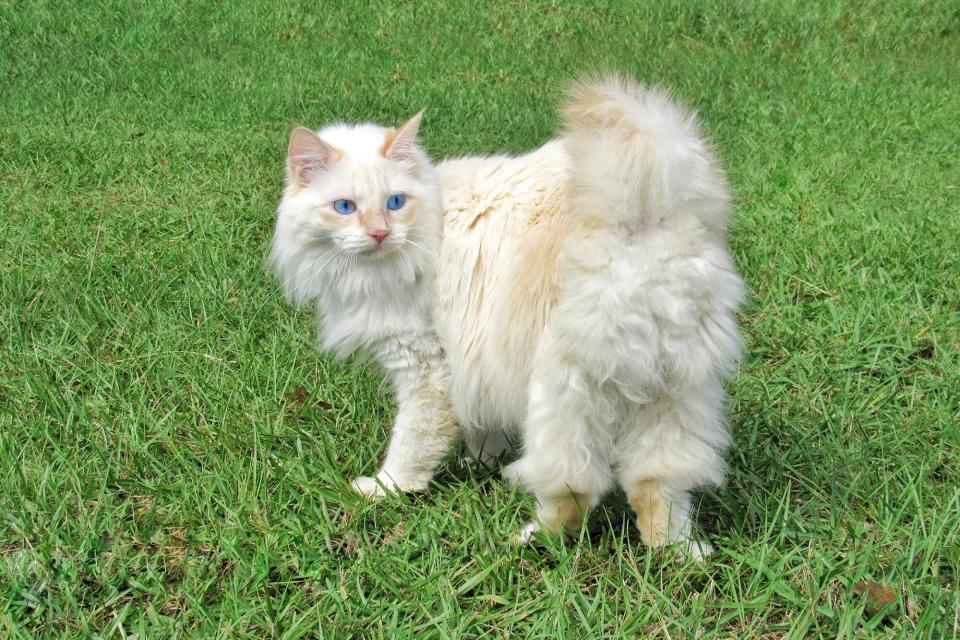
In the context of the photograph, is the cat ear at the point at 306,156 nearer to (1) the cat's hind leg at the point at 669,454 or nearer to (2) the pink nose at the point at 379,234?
(2) the pink nose at the point at 379,234

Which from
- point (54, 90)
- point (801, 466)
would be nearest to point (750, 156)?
point (801, 466)

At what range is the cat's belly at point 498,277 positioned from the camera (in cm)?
227

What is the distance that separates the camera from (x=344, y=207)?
2557 millimetres

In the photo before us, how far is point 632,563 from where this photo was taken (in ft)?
7.75

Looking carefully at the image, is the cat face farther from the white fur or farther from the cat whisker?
the white fur

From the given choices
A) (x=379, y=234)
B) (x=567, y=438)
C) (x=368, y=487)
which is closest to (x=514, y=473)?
(x=567, y=438)

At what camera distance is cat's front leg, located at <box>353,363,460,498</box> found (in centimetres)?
265

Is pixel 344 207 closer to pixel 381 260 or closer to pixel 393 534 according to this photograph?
pixel 381 260

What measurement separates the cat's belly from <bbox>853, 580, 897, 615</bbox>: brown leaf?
40.6 inches

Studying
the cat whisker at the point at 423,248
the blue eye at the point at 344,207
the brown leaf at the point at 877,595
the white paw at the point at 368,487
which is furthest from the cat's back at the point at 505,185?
the brown leaf at the point at 877,595

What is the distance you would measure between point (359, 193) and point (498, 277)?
1.71 ft

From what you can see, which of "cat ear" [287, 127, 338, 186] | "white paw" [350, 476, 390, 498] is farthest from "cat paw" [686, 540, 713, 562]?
"cat ear" [287, 127, 338, 186]

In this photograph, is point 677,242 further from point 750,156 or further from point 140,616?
point 750,156

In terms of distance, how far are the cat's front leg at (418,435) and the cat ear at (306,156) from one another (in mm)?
702
